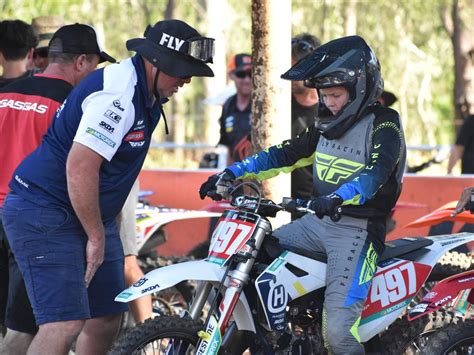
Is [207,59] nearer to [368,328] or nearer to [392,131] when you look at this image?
[392,131]

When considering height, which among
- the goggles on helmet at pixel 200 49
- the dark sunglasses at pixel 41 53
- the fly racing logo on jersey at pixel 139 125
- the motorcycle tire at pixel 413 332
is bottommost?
the motorcycle tire at pixel 413 332

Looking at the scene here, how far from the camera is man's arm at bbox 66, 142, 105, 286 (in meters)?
4.88

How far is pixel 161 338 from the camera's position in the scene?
17.1ft

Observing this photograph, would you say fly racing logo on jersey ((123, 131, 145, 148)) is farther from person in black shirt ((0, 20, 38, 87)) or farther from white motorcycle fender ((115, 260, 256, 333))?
person in black shirt ((0, 20, 38, 87))

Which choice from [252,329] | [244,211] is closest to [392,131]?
[244,211]

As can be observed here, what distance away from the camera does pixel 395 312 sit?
18.2ft

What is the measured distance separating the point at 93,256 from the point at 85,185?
424 millimetres

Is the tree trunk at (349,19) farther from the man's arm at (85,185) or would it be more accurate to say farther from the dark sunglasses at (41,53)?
the man's arm at (85,185)

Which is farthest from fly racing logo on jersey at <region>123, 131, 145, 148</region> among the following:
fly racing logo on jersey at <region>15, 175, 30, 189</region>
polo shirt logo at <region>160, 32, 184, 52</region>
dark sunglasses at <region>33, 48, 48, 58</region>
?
dark sunglasses at <region>33, 48, 48, 58</region>

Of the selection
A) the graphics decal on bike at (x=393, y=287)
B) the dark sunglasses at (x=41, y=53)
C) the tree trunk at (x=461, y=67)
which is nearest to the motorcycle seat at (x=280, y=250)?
the graphics decal on bike at (x=393, y=287)

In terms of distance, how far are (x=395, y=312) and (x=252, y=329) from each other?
0.79 metres

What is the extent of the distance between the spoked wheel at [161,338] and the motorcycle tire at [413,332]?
115cm

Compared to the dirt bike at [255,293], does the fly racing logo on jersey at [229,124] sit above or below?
above

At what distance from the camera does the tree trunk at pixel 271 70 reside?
22.5 feet
